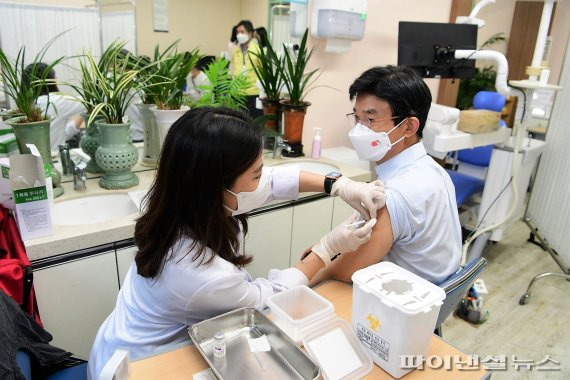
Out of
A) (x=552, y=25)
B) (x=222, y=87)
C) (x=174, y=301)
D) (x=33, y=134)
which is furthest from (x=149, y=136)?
(x=552, y=25)

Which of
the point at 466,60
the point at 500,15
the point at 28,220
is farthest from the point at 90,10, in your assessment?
the point at 500,15

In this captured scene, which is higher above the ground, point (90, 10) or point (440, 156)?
point (90, 10)

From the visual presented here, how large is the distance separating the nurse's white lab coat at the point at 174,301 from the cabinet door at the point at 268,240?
79cm

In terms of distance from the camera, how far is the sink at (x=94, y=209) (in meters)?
1.66

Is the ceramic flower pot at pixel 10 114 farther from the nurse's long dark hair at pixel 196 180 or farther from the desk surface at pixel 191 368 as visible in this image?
the desk surface at pixel 191 368

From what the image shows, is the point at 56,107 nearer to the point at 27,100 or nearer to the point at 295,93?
the point at 27,100

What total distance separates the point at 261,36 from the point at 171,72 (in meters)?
0.59

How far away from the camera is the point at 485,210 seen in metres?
2.72

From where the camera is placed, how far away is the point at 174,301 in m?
0.96

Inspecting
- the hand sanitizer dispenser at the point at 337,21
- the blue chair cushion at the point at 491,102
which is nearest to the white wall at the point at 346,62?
the hand sanitizer dispenser at the point at 337,21

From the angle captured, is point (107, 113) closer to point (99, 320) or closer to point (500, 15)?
point (99, 320)

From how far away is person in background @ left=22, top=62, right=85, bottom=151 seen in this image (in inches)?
62.5

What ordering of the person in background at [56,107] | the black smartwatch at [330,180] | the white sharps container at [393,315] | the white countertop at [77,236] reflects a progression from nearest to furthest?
the white sharps container at [393,315] → the white countertop at [77,236] → the black smartwatch at [330,180] → the person in background at [56,107]

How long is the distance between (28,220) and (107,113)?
1.85 ft
